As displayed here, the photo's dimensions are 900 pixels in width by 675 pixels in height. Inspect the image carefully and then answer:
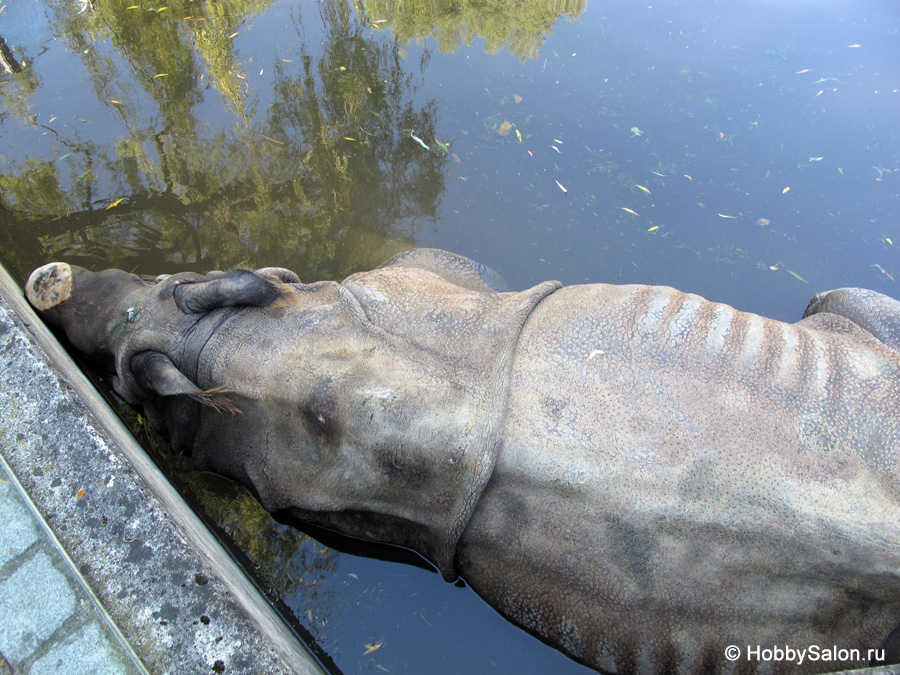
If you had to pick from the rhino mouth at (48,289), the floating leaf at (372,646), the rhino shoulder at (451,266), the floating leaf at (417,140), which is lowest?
the floating leaf at (372,646)

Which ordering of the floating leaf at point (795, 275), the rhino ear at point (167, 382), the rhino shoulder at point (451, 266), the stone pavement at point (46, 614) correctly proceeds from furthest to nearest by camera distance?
the floating leaf at point (795, 275) < the rhino shoulder at point (451, 266) < the rhino ear at point (167, 382) < the stone pavement at point (46, 614)

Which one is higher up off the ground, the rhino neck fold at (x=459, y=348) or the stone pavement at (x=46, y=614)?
the rhino neck fold at (x=459, y=348)

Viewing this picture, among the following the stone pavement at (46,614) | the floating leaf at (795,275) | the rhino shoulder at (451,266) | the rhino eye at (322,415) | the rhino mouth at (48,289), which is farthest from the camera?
the floating leaf at (795,275)

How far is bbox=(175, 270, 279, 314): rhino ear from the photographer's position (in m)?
3.46

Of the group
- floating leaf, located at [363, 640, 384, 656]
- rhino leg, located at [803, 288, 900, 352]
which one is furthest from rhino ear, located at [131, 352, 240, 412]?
rhino leg, located at [803, 288, 900, 352]

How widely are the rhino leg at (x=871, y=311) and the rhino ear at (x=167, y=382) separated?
369cm

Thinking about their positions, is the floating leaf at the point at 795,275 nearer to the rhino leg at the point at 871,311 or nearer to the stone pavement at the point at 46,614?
the rhino leg at the point at 871,311

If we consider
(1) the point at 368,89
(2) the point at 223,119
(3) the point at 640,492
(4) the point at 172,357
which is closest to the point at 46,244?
(2) the point at 223,119

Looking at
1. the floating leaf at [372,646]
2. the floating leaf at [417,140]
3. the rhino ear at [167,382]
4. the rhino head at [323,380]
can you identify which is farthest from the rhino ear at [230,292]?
the floating leaf at [417,140]

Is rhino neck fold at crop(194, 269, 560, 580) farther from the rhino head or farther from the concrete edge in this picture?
the concrete edge

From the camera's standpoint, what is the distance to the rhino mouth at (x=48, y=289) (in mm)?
3857

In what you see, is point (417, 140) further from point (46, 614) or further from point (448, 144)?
point (46, 614)

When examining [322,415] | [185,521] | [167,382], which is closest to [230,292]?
[167,382]

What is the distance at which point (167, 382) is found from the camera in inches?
133
